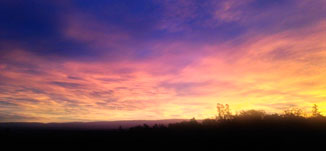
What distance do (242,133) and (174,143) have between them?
809cm

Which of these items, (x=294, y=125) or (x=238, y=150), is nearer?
(x=238, y=150)

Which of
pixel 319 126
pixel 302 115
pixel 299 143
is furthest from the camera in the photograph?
pixel 302 115

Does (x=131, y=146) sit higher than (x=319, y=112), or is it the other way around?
(x=319, y=112)

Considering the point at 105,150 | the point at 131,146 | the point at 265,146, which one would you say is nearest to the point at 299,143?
the point at 265,146

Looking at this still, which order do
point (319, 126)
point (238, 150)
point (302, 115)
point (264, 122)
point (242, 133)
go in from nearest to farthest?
point (238, 150)
point (242, 133)
point (319, 126)
point (264, 122)
point (302, 115)

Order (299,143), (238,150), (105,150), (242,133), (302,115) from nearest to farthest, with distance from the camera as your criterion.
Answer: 1. (238,150)
2. (299,143)
3. (105,150)
4. (242,133)
5. (302,115)

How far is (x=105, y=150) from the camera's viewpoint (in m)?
22.1

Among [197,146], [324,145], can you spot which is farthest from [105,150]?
[324,145]

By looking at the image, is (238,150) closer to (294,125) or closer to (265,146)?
(265,146)

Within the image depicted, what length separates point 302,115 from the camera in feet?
121

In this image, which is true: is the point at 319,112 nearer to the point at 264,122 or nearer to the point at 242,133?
the point at 264,122

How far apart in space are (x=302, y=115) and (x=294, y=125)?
1055cm

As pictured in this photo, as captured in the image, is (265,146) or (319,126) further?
(319,126)

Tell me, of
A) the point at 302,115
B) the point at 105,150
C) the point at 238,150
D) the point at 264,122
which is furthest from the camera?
the point at 302,115
